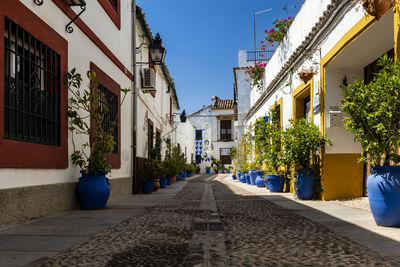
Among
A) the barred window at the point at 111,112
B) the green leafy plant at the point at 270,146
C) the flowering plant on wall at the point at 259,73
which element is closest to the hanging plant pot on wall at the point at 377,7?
the green leafy plant at the point at 270,146

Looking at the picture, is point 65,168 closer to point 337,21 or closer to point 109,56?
point 109,56

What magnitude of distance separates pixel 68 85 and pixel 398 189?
439cm

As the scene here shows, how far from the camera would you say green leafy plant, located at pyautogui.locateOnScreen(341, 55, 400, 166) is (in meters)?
3.82

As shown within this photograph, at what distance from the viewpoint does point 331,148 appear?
6.88 metres

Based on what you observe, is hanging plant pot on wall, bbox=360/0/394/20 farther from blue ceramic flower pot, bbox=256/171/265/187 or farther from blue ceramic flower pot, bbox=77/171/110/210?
blue ceramic flower pot, bbox=256/171/265/187

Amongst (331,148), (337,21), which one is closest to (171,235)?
(331,148)

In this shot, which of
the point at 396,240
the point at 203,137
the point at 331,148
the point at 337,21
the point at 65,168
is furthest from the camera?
the point at 203,137

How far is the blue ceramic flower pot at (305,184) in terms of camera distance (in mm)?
7230

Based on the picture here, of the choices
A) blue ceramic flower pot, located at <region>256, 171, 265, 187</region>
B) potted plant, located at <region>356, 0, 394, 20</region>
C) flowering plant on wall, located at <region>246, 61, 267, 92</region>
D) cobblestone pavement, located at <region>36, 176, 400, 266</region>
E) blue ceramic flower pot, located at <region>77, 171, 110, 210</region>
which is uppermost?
flowering plant on wall, located at <region>246, 61, 267, 92</region>

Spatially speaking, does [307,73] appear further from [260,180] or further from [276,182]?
[260,180]

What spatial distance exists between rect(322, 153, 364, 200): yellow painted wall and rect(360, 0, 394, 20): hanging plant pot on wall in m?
2.85

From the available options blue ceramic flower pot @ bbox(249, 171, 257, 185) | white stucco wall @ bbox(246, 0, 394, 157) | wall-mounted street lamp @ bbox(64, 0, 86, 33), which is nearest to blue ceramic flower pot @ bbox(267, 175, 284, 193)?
white stucco wall @ bbox(246, 0, 394, 157)

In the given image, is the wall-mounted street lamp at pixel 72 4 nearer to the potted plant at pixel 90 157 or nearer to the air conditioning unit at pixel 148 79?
the potted plant at pixel 90 157

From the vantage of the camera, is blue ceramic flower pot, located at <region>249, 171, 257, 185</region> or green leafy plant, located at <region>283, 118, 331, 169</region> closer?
green leafy plant, located at <region>283, 118, 331, 169</region>
